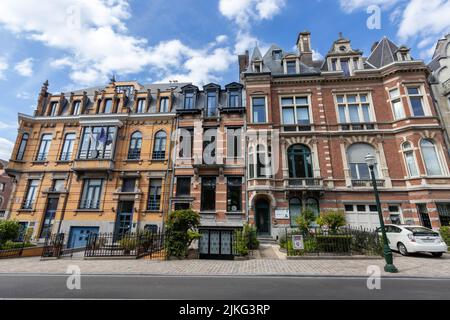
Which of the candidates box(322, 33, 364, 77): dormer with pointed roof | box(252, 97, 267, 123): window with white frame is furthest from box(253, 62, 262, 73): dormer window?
box(322, 33, 364, 77): dormer with pointed roof

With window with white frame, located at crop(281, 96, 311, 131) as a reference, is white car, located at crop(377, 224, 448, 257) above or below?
below

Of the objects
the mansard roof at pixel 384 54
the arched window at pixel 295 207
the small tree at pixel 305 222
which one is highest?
the mansard roof at pixel 384 54

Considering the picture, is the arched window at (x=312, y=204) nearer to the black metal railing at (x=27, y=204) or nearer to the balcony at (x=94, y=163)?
the balcony at (x=94, y=163)

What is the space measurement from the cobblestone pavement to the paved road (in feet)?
1.88

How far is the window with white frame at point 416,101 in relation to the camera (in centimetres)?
1625

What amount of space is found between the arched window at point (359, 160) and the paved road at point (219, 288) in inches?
402

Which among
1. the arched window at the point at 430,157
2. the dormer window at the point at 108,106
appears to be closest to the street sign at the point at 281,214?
the arched window at the point at 430,157

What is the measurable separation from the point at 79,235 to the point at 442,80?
35.2m

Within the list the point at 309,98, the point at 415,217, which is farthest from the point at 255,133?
the point at 415,217

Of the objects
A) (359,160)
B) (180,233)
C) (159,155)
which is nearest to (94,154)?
(159,155)

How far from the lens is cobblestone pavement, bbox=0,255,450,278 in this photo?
25.4ft

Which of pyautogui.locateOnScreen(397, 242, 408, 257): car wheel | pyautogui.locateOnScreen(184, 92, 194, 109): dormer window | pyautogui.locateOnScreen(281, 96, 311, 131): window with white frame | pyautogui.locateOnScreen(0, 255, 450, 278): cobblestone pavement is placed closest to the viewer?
pyautogui.locateOnScreen(0, 255, 450, 278): cobblestone pavement

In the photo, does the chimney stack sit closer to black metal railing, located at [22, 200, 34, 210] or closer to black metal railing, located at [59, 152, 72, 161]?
black metal railing, located at [59, 152, 72, 161]

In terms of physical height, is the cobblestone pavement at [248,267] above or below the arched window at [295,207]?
below
